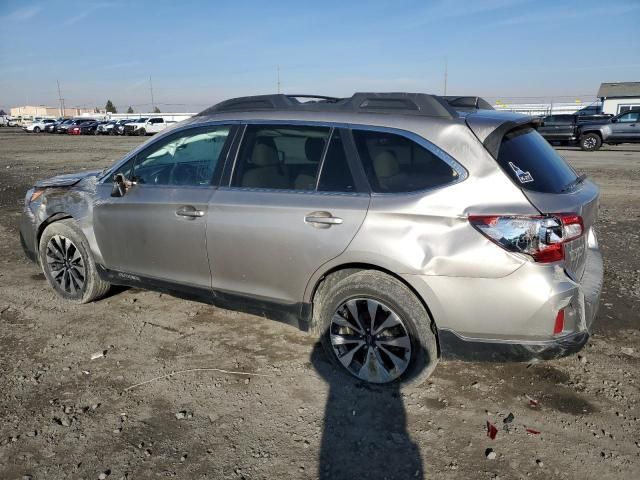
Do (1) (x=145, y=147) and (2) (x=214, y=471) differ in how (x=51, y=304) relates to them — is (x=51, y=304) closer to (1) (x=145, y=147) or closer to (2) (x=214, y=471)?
(1) (x=145, y=147)

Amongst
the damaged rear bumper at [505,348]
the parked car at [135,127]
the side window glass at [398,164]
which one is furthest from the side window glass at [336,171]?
the parked car at [135,127]

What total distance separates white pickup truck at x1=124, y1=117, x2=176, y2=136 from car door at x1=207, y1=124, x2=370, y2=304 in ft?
143

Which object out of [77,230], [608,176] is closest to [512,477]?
[77,230]

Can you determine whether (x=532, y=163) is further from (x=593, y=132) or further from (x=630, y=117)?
(x=630, y=117)

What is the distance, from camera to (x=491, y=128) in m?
3.02

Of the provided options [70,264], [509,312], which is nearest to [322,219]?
[509,312]

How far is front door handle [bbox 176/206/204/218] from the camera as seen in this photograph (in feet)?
12.3

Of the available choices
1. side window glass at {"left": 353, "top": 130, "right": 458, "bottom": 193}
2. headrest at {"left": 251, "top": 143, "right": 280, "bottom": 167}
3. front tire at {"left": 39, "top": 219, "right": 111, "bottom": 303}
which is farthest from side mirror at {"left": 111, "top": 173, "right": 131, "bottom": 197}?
side window glass at {"left": 353, "top": 130, "right": 458, "bottom": 193}

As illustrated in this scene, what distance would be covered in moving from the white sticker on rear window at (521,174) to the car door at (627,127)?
78.3ft

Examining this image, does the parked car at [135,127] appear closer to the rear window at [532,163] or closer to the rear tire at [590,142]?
the rear tire at [590,142]

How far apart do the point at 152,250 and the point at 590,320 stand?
10.3ft

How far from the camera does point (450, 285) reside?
2.94 m

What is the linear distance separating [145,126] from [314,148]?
4522 centimetres

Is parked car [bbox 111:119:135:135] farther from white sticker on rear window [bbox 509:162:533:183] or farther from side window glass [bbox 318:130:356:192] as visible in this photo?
white sticker on rear window [bbox 509:162:533:183]
